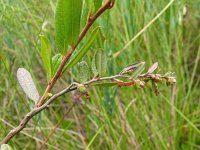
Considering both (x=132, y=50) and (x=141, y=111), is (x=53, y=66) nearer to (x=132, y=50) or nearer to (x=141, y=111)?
(x=141, y=111)

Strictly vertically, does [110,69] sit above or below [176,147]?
above

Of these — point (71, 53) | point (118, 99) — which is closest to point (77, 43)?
point (71, 53)

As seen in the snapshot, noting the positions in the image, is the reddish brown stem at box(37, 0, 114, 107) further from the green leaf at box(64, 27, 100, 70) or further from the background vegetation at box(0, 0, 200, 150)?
the background vegetation at box(0, 0, 200, 150)

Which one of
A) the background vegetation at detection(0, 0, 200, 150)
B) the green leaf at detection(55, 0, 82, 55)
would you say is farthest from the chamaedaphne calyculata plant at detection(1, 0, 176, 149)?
the background vegetation at detection(0, 0, 200, 150)

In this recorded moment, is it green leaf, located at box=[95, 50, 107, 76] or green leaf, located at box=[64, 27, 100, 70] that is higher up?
green leaf, located at box=[64, 27, 100, 70]

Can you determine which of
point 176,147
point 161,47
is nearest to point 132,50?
point 161,47

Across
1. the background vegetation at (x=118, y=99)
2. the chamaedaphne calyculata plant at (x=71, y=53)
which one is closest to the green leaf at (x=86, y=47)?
the chamaedaphne calyculata plant at (x=71, y=53)

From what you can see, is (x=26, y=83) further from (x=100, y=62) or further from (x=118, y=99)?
(x=118, y=99)
